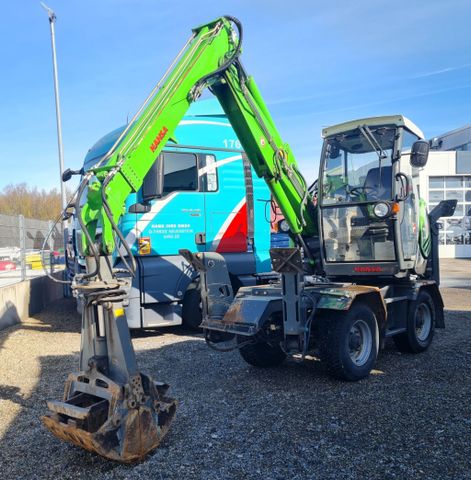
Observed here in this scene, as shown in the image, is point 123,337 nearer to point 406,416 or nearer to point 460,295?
point 406,416

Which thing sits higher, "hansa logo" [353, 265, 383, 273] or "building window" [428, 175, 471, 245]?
"building window" [428, 175, 471, 245]

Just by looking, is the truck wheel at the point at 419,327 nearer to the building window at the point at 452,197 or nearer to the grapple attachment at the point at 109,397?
the grapple attachment at the point at 109,397

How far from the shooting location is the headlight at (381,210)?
19.9 ft

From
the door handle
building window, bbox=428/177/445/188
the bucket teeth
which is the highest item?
building window, bbox=428/177/445/188

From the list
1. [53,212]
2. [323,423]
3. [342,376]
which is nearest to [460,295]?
[342,376]

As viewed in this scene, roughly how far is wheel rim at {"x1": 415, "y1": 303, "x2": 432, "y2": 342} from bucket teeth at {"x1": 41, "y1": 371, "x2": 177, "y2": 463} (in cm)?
436

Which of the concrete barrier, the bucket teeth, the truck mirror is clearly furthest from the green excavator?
the concrete barrier

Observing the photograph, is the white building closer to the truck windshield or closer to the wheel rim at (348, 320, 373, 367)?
the truck windshield

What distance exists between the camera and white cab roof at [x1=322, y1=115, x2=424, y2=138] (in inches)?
247

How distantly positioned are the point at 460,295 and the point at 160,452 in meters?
11.4

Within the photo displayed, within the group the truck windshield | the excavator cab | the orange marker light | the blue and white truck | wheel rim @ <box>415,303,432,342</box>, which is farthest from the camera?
the blue and white truck

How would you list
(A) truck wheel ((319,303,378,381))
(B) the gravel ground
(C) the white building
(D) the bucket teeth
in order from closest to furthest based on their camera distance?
1. (D) the bucket teeth
2. (B) the gravel ground
3. (A) truck wheel ((319,303,378,381))
4. (C) the white building

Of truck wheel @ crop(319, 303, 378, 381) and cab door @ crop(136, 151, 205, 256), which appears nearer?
truck wheel @ crop(319, 303, 378, 381)

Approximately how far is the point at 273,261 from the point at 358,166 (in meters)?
2.07
